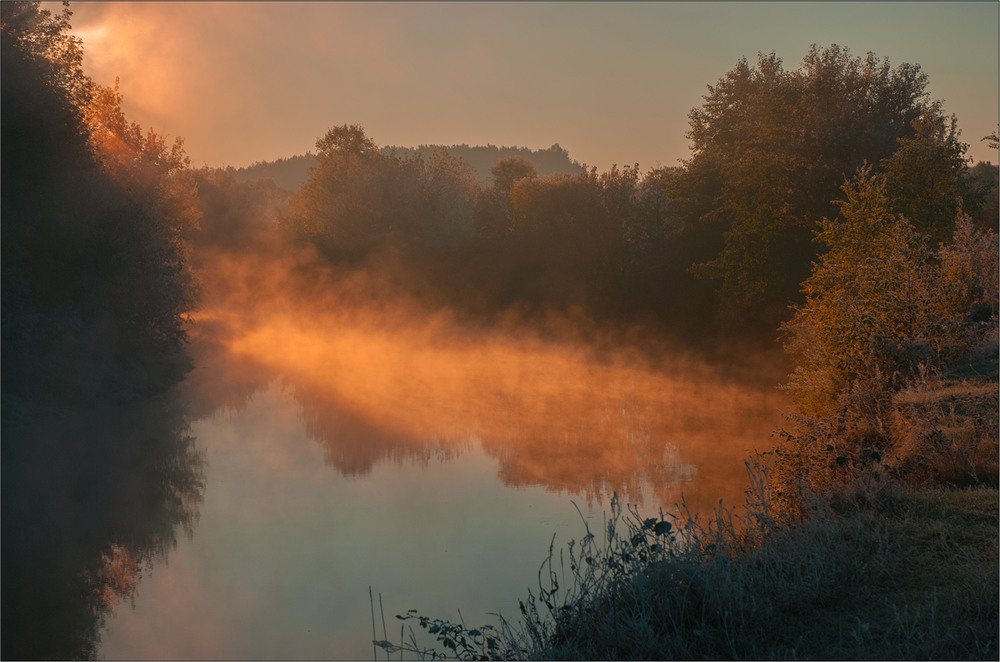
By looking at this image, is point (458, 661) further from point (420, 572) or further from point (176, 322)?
point (176, 322)

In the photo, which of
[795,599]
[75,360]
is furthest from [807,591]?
[75,360]

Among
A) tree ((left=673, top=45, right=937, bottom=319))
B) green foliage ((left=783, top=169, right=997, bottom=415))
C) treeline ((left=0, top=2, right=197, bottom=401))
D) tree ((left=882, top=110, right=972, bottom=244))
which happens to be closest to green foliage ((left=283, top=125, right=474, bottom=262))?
tree ((left=673, top=45, right=937, bottom=319))

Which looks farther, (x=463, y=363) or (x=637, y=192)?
(x=637, y=192)

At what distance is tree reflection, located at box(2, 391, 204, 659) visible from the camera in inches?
377

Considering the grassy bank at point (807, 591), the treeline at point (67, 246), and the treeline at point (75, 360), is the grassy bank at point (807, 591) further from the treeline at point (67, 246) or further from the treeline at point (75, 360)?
the treeline at point (67, 246)

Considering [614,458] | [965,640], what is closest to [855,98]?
[614,458]

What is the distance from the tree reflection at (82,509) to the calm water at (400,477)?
375mm

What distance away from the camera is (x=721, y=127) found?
45531 millimetres

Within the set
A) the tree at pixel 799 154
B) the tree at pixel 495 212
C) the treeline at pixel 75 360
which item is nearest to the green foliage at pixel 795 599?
the treeline at pixel 75 360

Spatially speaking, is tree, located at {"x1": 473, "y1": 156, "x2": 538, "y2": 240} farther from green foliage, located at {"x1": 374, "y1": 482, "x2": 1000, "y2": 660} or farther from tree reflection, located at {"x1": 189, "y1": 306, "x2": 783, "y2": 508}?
green foliage, located at {"x1": 374, "y1": 482, "x2": 1000, "y2": 660}

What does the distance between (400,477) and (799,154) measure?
22.6 meters

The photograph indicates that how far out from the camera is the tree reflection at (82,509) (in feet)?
31.4

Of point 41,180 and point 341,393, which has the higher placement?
point 41,180

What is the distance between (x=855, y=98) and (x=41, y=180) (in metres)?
29.0
